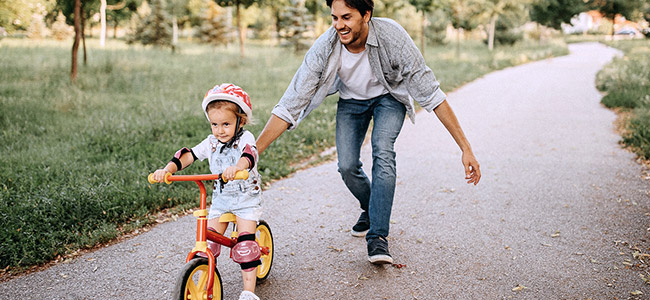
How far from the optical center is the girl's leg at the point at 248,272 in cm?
302

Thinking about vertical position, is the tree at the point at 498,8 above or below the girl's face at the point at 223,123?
above

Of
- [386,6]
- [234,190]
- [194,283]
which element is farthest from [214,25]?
[194,283]

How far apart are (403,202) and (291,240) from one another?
1497 mm

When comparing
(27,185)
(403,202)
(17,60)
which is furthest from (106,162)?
(17,60)

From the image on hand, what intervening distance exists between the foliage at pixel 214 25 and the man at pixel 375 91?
37.0 metres

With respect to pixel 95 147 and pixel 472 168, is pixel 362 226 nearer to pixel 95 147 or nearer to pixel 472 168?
pixel 472 168

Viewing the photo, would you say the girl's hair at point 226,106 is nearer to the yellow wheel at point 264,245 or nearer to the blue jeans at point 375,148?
the yellow wheel at point 264,245

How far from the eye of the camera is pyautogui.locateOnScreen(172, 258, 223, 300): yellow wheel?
2664 mm

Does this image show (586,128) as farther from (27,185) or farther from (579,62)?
(579,62)

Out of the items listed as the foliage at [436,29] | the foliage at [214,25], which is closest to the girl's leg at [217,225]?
the foliage at [436,29]

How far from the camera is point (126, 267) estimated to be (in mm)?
3803

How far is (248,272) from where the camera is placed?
9.92ft

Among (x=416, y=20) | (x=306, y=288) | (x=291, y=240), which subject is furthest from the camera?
(x=416, y=20)

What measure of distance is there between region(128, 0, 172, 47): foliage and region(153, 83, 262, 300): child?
96.0ft
